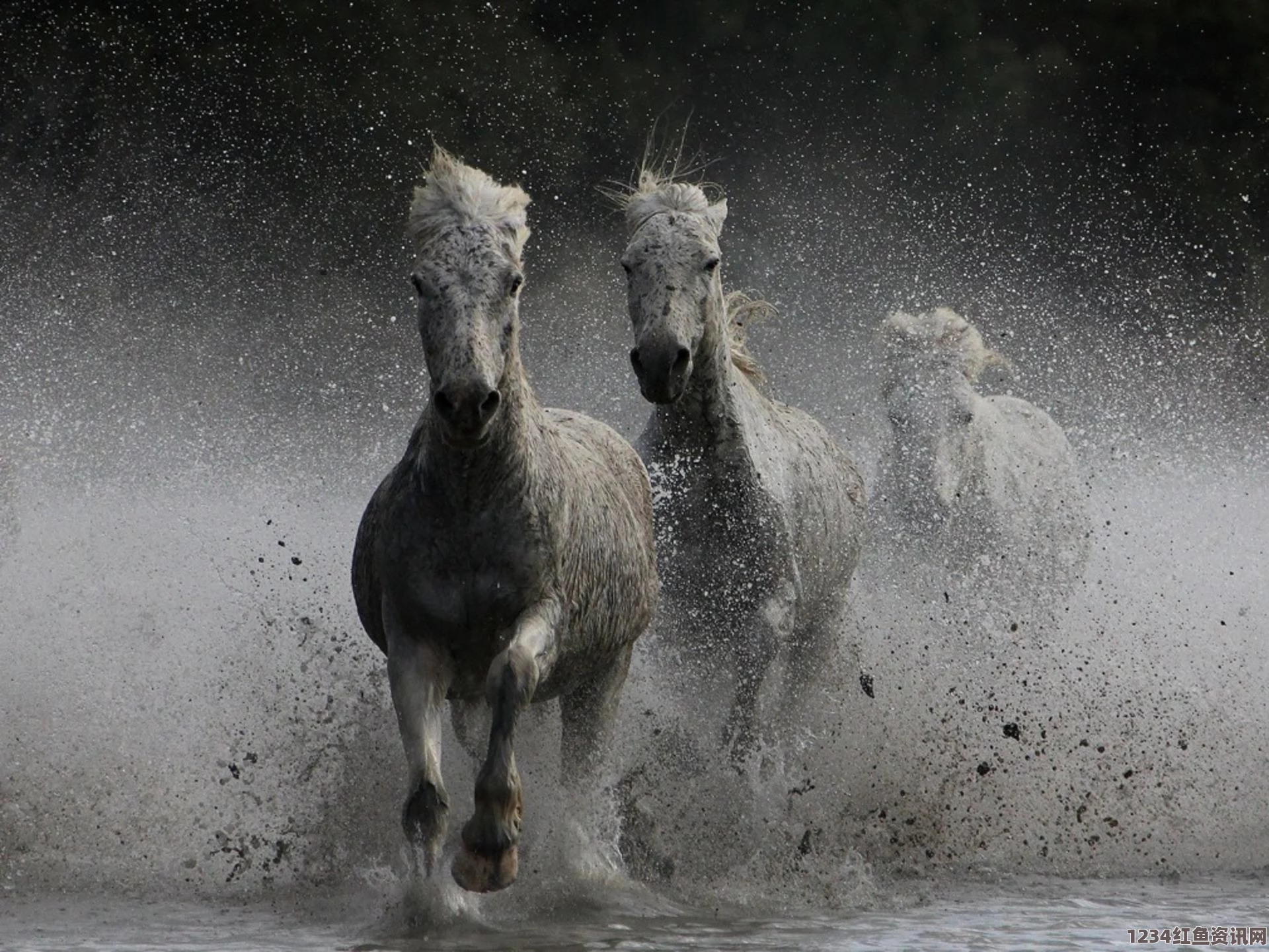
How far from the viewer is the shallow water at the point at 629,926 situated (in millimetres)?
5172

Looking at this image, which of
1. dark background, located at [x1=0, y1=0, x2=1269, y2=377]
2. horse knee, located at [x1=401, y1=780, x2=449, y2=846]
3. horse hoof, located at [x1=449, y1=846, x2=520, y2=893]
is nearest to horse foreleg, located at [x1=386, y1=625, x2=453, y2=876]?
horse knee, located at [x1=401, y1=780, x2=449, y2=846]

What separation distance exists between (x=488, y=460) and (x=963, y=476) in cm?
472

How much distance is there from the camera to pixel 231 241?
17.8 meters

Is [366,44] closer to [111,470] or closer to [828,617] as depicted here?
[111,470]

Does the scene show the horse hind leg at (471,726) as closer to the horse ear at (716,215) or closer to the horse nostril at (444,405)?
the horse nostril at (444,405)

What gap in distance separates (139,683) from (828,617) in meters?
2.47

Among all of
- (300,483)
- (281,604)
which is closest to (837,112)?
(300,483)

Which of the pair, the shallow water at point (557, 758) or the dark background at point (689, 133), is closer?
the shallow water at point (557, 758)

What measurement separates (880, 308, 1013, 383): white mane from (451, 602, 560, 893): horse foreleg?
499 cm

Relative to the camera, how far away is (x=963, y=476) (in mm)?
9680

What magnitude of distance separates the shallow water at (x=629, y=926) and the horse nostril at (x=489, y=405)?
1.24 metres

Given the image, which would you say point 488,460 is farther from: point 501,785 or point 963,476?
point 963,476

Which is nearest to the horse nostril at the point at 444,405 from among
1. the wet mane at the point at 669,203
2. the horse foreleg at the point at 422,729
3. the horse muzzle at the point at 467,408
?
the horse muzzle at the point at 467,408

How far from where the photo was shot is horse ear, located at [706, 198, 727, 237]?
22.5ft
